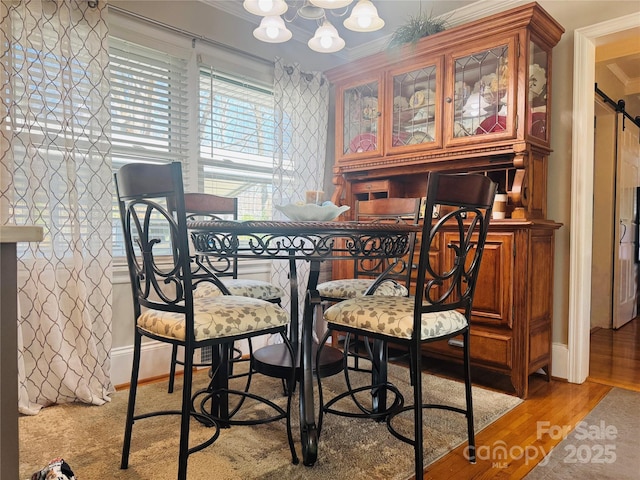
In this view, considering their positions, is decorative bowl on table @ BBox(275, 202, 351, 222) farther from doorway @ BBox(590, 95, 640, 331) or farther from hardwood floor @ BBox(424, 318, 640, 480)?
doorway @ BBox(590, 95, 640, 331)

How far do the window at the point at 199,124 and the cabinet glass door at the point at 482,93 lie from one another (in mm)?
1347

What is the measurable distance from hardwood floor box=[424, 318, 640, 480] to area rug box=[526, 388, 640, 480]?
4 centimetres

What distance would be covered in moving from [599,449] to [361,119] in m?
2.50

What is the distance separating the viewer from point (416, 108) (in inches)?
117

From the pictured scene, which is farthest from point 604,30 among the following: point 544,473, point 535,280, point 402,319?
point 544,473

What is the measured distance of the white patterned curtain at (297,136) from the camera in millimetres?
3254

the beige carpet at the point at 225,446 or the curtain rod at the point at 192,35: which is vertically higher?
the curtain rod at the point at 192,35

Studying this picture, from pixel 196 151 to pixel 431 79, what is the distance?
163cm

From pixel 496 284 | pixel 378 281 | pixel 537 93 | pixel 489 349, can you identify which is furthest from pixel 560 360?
pixel 537 93

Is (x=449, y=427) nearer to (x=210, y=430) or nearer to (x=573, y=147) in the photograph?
(x=210, y=430)

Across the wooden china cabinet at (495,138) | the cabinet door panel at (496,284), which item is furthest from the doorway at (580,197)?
the cabinet door panel at (496,284)

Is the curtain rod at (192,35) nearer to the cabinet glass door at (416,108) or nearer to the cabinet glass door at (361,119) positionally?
the cabinet glass door at (361,119)

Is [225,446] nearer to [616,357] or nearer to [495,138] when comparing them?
[495,138]

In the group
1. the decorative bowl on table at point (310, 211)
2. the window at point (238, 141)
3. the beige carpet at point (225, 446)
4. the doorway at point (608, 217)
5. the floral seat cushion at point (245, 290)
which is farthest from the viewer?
the doorway at point (608, 217)
